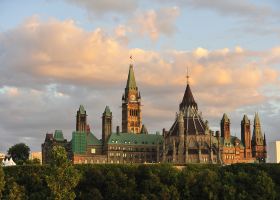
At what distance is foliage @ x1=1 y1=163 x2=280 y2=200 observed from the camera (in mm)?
124750

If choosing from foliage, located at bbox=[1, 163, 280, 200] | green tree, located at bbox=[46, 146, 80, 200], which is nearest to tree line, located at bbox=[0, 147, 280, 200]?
foliage, located at bbox=[1, 163, 280, 200]

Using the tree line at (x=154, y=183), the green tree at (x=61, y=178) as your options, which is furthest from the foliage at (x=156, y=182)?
the green tree at (x=61, y=178)

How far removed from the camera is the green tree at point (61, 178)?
321ft

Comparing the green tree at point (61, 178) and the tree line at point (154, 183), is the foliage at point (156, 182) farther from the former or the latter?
the green tree at point (61, 178)

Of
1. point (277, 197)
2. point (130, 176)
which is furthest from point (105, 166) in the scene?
point (277, 197)

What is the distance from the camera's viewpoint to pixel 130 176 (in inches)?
5330

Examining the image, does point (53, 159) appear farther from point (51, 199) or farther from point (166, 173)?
point (166, 173)

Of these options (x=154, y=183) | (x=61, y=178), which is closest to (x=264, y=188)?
(x=154, y=183)

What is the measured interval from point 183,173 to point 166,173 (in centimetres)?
365

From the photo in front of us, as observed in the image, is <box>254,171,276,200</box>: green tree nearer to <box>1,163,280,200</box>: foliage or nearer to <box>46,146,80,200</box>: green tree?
<box>1,163,280,200</box>: foliage

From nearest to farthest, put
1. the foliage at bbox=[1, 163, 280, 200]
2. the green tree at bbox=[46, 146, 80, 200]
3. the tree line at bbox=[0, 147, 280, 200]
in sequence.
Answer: the green tree at bbox=[46, 146, 80, 200], the tree line at bbox=[0, 147, 280, 200], the foliage at bbox=[1, 163, 280, 200]

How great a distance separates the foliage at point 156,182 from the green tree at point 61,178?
21.8 m

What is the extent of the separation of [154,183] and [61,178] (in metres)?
33.3

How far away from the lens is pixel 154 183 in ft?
419
